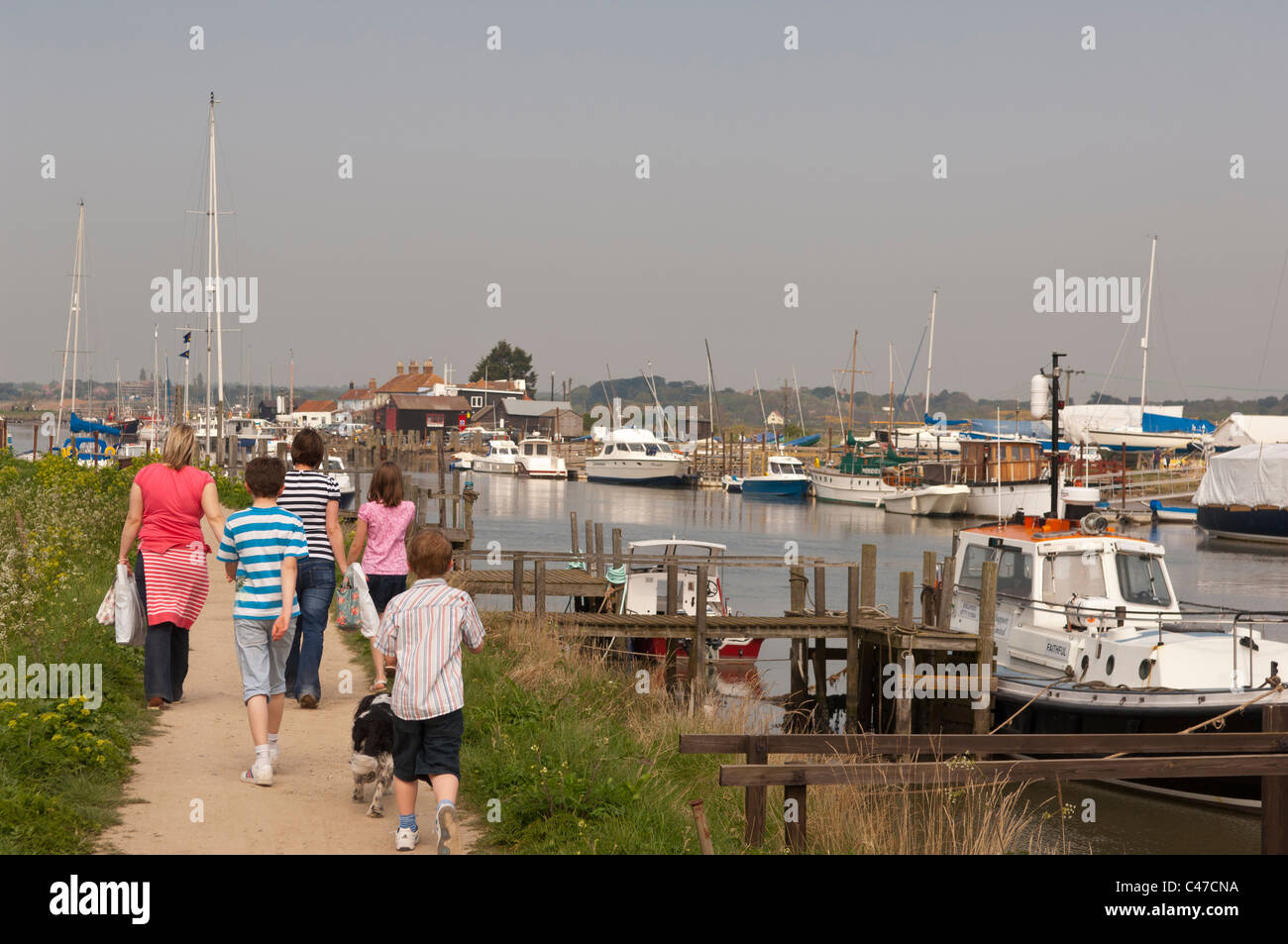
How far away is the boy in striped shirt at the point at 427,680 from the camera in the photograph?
22.2 feet

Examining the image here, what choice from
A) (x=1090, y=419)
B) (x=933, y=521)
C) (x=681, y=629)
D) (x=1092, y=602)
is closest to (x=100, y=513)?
(x=681, y=629)

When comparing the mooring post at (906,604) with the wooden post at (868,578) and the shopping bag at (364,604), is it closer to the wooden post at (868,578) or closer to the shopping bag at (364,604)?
the wooden post at (868,578)

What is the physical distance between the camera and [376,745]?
770cm

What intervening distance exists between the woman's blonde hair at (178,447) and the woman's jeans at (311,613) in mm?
1158

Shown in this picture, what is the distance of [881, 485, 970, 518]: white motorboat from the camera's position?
76312 millimetres

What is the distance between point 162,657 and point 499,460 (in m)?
102

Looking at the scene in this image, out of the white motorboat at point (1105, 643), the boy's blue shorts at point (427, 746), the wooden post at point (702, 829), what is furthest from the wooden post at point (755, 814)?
the white motorboat at point (1105, 643)

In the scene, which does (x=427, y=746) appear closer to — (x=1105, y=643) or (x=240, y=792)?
(x=240, y=792)

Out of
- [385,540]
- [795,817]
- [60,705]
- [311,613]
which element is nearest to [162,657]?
[311,613]

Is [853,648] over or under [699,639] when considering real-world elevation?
under

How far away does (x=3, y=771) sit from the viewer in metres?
7.36
